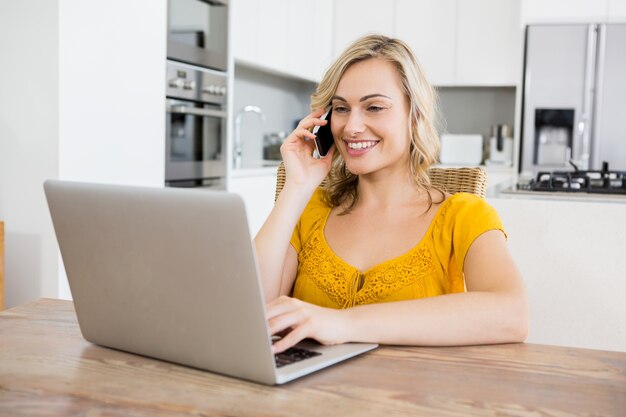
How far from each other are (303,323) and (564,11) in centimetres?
467

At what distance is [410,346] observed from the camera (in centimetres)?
117

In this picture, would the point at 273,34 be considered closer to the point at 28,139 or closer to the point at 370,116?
the point at 28,139

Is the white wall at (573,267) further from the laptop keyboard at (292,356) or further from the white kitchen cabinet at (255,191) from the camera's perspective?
the white kitchen cabinet at (255,191)

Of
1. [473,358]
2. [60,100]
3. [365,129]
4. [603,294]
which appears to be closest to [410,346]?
[473,358]

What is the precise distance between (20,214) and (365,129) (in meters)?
1.77

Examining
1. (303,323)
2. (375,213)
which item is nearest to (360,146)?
(375,213)

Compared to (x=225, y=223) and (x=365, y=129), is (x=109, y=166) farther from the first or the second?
(x=225, y=223)

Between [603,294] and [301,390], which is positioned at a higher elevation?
[301,390]

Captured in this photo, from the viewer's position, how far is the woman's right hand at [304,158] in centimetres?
165

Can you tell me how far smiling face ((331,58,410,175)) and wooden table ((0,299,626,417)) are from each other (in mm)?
561

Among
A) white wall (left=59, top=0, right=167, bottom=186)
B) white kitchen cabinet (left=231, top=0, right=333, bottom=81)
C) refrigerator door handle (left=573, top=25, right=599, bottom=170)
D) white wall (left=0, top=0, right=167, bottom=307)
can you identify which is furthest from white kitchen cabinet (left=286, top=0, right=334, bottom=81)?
white wall (left=0, top=0, right=167, bottom=307)

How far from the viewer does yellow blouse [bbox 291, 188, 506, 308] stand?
151 centimetres

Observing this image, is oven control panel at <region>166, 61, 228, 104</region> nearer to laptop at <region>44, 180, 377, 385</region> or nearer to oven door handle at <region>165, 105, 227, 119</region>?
oven door handle at <region>165, 105, 227, 119</region>

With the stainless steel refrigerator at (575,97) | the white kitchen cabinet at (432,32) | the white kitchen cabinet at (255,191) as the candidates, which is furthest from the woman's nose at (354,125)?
the white kitchen cabinet at (432,32)
